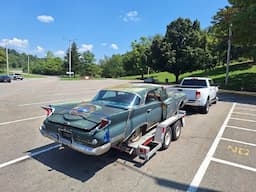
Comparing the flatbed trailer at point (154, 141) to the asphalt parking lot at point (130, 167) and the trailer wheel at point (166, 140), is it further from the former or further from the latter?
the asphalt parking lot at point (130, 167)

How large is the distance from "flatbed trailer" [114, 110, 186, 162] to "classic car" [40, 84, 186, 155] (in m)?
0.19

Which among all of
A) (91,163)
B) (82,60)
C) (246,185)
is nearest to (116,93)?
(91,163)

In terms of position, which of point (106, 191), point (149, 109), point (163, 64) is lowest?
point (106, 191)

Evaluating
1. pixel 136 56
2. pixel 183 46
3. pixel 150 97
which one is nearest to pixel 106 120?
pixel 150 97

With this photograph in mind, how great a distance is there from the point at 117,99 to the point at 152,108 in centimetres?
98

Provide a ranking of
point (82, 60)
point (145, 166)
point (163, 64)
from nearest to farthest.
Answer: point (145, 166), point (163, 64), point (82, 60)

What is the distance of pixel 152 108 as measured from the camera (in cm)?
562

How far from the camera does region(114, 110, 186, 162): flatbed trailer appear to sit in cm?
458

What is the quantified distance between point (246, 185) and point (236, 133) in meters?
3.88

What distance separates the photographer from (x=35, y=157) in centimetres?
505

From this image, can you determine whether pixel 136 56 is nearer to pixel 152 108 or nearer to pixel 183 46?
pixel 183 46

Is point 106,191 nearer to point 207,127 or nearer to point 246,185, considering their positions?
point 246,185

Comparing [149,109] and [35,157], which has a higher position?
[149,109]

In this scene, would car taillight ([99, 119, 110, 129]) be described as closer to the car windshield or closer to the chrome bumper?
the chrome bumper
